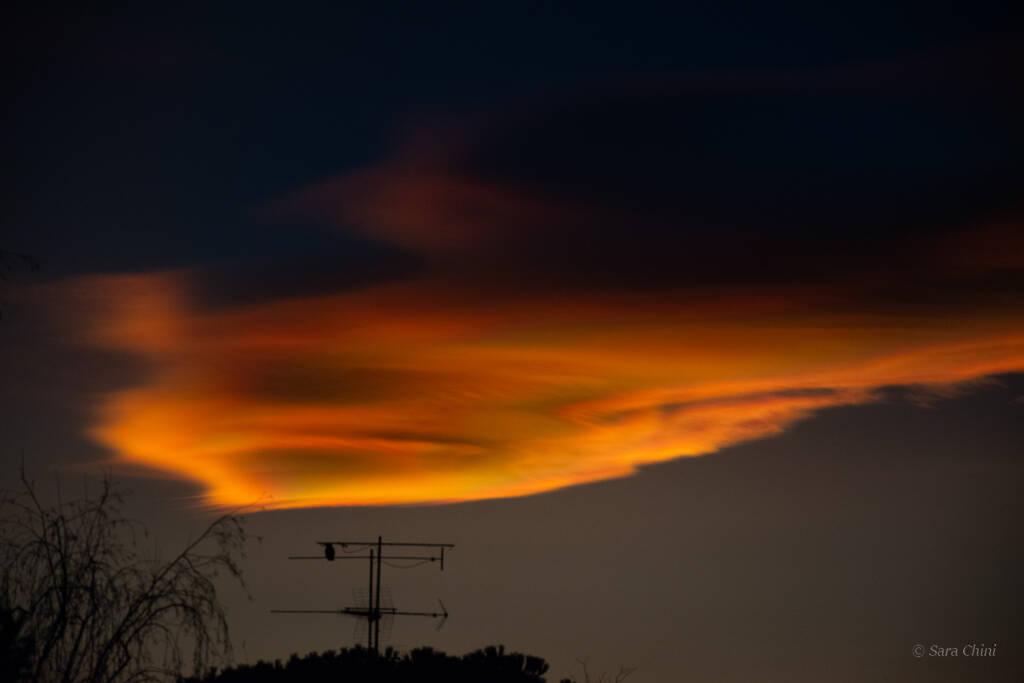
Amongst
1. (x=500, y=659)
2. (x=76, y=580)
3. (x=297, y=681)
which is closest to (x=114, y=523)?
(x=76, y=580)

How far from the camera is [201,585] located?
44.1ft

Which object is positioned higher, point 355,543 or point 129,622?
point 355,543

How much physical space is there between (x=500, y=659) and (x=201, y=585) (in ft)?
74.5

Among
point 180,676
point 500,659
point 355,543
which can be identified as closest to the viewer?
point 180,676

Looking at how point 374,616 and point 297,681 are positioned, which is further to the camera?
point 374,616

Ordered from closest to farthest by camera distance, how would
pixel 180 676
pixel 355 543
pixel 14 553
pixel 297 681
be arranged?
1. pixel 180 676
2. pixel 14 553
3. pixel 297 681
4. pixel 355 543

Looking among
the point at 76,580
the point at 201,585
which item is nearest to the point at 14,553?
the point at 76,580

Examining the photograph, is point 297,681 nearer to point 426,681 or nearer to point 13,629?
point 426,681

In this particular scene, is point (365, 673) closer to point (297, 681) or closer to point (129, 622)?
point (297, 681)

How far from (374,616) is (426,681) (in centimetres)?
728

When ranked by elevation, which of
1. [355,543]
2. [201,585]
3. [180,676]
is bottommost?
[180,676]

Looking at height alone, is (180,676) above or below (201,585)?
below

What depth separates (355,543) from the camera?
3988 cm

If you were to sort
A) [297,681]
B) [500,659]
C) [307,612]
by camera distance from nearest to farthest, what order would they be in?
[297,681], [500,659], [307,612]
